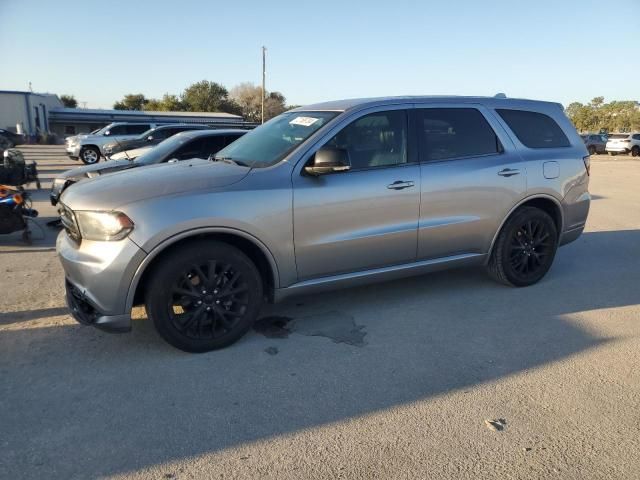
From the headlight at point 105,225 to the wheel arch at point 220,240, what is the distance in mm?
239

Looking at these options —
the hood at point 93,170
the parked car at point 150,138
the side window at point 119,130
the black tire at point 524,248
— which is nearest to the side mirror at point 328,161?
the black tire at point 524,248

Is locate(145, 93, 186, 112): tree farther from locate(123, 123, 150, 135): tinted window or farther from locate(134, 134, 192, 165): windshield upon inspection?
locate(134, 134, 192, 165): windshield

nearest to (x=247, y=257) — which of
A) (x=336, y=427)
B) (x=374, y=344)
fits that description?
(x=374, y=344)

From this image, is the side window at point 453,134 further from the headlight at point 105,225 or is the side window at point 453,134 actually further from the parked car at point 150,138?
the parked car at point 150,138

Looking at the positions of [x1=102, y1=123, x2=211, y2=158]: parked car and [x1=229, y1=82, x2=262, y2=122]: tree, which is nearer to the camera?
[x1=102, y1=123, x2=211, y2=158]: parked car

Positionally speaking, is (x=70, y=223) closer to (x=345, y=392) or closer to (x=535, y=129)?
(x=345, y=392)

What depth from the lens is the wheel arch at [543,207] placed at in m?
4.88

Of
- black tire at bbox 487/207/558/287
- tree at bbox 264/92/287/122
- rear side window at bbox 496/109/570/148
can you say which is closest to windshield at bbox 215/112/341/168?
rear side window at bbox 496/109/570/148

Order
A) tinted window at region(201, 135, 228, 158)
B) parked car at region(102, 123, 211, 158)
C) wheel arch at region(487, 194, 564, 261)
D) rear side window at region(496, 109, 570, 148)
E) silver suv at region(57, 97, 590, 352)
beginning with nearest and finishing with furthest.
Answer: silver suv at region(57, 97, 590, 352), wheel arch at region(487, 194, 564, 261), rear side window at region(496, 109, 570, 148), tinted window at region(201, 135, 228, 158), parked car at region(102, 123, 211, 158)

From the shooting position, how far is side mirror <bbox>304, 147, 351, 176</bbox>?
3.76 meters

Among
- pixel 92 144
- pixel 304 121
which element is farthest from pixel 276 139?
pixel 92 144

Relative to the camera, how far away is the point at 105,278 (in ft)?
10.9

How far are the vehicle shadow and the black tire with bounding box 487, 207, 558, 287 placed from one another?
209 mm

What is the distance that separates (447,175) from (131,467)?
11.1 ft
